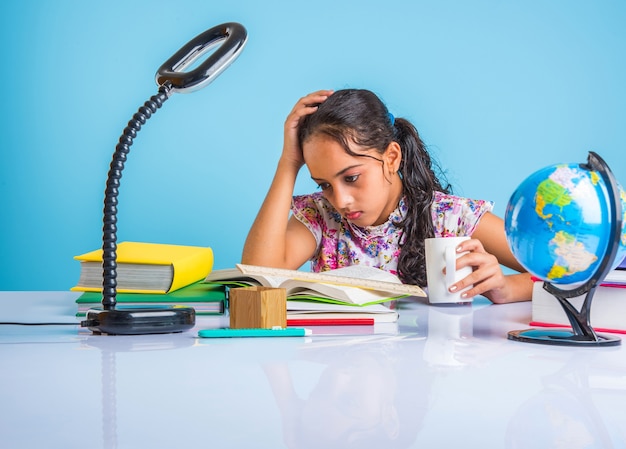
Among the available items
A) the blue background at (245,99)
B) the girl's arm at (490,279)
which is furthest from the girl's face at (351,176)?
the blue background at (245,99)

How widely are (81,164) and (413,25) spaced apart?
6.02 ft

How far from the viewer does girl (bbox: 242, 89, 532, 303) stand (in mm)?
1957

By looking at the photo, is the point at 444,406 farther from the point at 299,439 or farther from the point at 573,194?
the point at 573,194

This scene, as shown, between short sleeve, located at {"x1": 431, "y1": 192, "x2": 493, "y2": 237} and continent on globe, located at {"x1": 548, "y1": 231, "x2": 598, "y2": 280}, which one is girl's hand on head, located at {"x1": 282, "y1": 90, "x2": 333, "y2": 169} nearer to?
short sleeve, located at {"x1": 431, "y1": 192, "x2": 493, "y2": 237}

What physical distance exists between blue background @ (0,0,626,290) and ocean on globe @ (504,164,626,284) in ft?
9.07

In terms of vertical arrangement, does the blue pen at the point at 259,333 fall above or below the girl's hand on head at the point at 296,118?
below

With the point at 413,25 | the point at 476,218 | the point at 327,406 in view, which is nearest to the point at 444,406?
the point at 327,406

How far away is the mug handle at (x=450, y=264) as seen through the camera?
126cm

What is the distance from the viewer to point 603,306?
100 cm

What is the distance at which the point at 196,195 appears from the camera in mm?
3658

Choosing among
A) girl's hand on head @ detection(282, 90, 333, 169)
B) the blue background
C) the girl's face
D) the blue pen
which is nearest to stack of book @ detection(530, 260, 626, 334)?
the blue pen

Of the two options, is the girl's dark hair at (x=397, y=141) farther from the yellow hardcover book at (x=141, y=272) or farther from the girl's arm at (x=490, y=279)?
the yellow hardcover book at (x=141, y=272)

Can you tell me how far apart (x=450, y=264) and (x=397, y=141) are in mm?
944

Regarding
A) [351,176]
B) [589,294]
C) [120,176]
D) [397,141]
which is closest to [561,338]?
[589,294]
